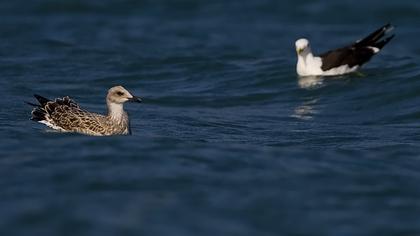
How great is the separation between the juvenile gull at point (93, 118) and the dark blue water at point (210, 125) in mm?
192

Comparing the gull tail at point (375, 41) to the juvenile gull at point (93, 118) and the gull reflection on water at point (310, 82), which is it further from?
the juvenile gull at point (93, 118)

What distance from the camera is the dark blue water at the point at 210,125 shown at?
394 inches

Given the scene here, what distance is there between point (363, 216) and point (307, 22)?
18.7 m

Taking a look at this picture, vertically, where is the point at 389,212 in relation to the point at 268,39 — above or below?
below

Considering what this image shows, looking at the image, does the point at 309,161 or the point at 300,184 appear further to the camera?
the point at 309,161

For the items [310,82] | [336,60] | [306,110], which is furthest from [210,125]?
[336,60]

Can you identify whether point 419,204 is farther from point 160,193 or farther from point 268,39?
point 268,39

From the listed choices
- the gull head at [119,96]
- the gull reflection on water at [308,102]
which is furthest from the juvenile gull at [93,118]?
the gull reflection on water at [308,102]

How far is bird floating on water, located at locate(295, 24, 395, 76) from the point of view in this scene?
19859mm

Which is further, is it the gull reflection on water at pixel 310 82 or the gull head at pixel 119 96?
the gull reflection on water at pixel 310 82

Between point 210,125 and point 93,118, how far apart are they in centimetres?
278

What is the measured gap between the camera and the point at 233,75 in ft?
67.0

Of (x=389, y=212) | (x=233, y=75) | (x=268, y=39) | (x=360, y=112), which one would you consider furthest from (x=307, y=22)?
(x=389, y=212)

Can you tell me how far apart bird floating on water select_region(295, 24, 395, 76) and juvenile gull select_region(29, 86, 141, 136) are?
722 cm
